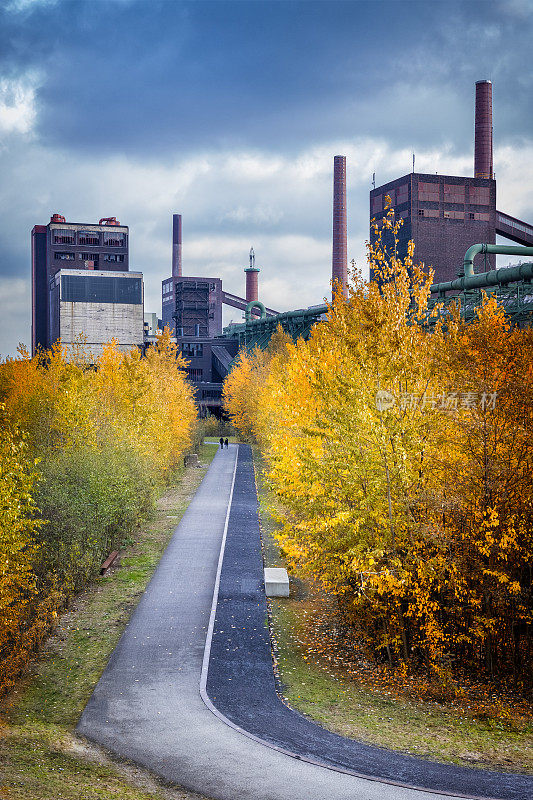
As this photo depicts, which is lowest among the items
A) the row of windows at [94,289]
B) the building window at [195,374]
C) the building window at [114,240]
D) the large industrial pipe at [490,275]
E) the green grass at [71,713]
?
the green grass at [71,713]

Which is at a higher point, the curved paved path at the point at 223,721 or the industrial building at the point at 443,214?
the industrial building at the point at 443,214

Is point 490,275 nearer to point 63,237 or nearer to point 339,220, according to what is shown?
point 339,220

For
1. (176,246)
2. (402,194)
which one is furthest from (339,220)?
(176,246)

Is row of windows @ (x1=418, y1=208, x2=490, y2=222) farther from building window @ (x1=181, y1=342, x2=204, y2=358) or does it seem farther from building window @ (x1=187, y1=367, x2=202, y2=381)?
building window @ (x1=187, y1=367, x2=202, y2=381)

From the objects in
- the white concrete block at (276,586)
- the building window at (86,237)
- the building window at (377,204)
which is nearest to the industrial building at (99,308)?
the building window at (86,237)

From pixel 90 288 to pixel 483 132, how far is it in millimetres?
51875

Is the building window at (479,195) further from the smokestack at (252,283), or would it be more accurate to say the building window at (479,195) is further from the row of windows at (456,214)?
the smokestack at (252,283)

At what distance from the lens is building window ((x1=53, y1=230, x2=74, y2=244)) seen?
106625 mm

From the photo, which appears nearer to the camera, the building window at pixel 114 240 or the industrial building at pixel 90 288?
the industrial building at pixel 90 288

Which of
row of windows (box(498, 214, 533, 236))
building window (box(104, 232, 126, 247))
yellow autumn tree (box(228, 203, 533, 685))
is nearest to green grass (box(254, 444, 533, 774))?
yellow autumn tree (box(228, 203, 533, 685))

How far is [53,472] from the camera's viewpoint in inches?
906

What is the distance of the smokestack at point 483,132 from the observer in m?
61.9

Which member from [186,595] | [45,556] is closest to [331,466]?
[186,595]

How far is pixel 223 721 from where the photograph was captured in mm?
13094
